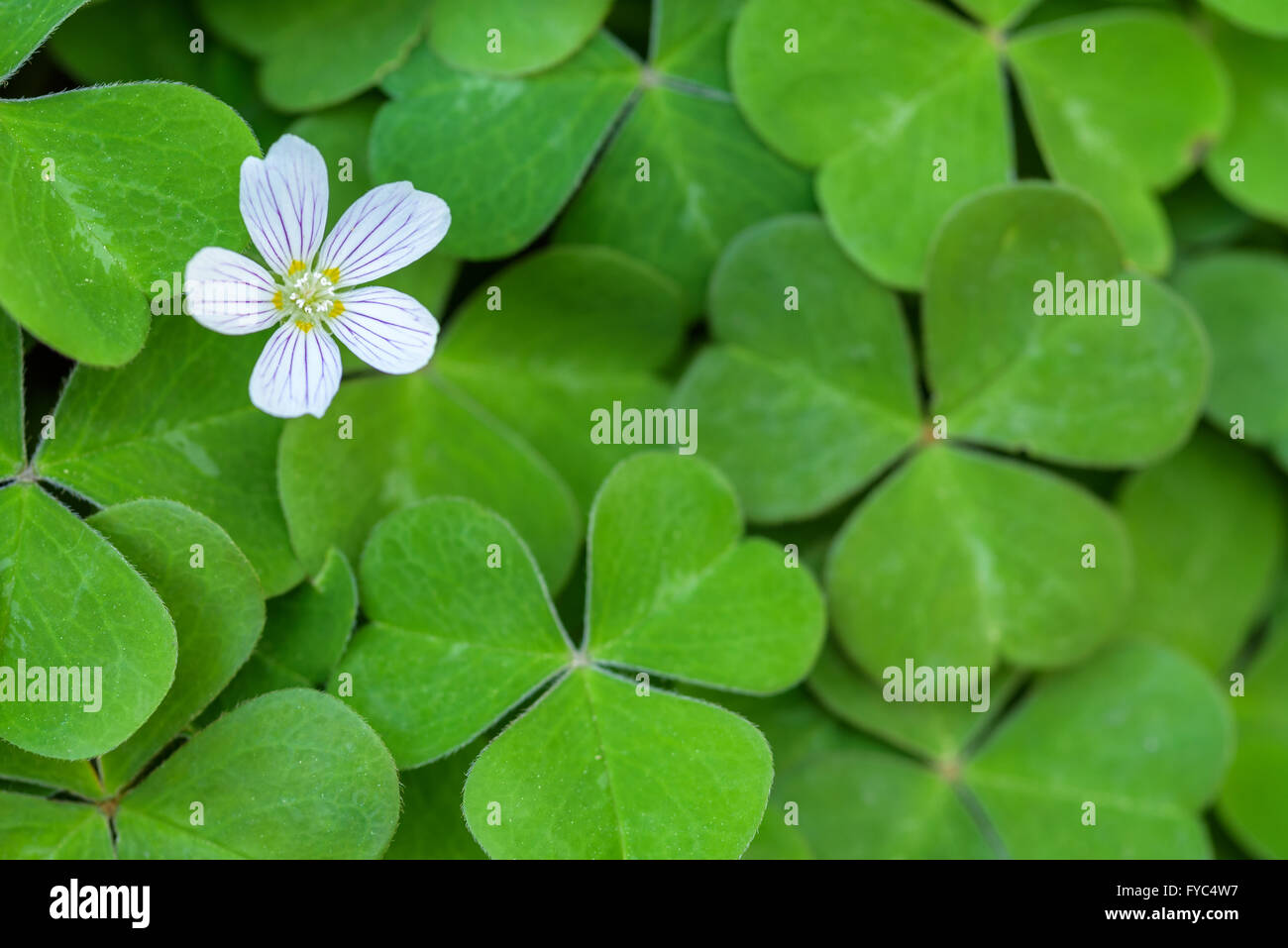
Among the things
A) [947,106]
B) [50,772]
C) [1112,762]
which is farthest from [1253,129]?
[50,772]

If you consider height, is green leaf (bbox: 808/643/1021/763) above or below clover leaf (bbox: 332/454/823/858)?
below

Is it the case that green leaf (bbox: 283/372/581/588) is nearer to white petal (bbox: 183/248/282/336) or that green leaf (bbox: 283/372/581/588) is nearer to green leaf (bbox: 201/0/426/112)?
white petal (bbox: 183/248/282/336)

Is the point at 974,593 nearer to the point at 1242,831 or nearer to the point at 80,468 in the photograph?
the point at 1242,831

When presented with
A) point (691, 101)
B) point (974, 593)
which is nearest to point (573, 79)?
point (691, 101)

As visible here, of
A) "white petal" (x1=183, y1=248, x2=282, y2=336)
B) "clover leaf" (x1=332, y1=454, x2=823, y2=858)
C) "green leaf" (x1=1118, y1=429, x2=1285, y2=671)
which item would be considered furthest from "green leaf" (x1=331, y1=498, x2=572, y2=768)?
"green leaf" (x1=1118, y1=429, x2=1285, y2=671)

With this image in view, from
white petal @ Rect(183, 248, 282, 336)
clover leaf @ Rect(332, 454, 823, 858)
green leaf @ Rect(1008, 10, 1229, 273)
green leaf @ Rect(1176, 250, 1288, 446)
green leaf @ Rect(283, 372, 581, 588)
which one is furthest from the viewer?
green leaf @ Rect(1176, 250, 1288, 446)

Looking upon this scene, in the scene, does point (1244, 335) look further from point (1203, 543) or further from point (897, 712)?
point (897, 712)

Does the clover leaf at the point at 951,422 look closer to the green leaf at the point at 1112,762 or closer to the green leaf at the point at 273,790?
the green leaf at the point at 1112,762
